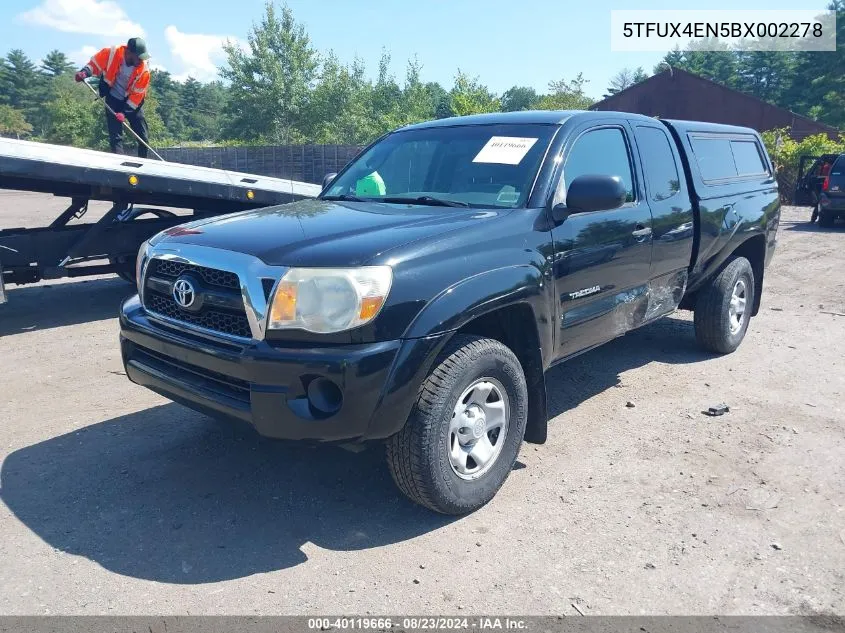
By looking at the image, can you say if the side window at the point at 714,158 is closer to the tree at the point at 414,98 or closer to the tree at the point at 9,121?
the tree at the point at 414,98

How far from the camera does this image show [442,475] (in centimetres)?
314

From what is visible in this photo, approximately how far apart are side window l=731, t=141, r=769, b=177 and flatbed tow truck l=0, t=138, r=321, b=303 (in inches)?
187

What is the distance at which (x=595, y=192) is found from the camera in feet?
12.0

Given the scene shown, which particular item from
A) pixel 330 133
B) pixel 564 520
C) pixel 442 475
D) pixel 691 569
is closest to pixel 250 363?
pixel 442 475

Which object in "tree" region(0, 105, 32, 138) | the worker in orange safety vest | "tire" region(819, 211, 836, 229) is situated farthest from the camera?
"tree" region(0, 105, 32, 138)

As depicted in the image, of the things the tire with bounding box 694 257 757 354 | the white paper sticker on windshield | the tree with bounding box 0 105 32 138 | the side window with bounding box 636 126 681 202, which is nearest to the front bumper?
the white paper sticker on windshield

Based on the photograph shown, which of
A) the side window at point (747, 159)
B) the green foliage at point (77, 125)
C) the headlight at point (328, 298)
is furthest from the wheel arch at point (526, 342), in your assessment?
the green foliage at point (77, 125)

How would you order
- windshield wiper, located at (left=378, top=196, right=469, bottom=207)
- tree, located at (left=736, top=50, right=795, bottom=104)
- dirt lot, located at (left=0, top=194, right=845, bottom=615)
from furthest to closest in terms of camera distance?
tree, located at (left=736, top=50, right=795, bottom=104) < windshield wiper, located at (left=378, top=196, right=469, bottom=207) < dirt lot, located at (left=0, top=194, right=845, bottom=615)

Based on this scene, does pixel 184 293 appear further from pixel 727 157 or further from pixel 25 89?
pixel 25 89

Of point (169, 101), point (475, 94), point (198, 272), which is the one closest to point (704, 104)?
point (475, 94)

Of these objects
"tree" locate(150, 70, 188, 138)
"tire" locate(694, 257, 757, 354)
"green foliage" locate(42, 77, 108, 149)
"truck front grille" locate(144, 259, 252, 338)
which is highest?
"tree" locate(150, 70, 188, 138)

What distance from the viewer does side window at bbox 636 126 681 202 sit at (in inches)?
187

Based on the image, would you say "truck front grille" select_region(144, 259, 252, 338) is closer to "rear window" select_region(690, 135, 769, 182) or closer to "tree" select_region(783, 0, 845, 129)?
"rear window" select_region(690, 135, 769, 182)

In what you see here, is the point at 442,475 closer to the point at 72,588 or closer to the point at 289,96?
the point at 72,588
